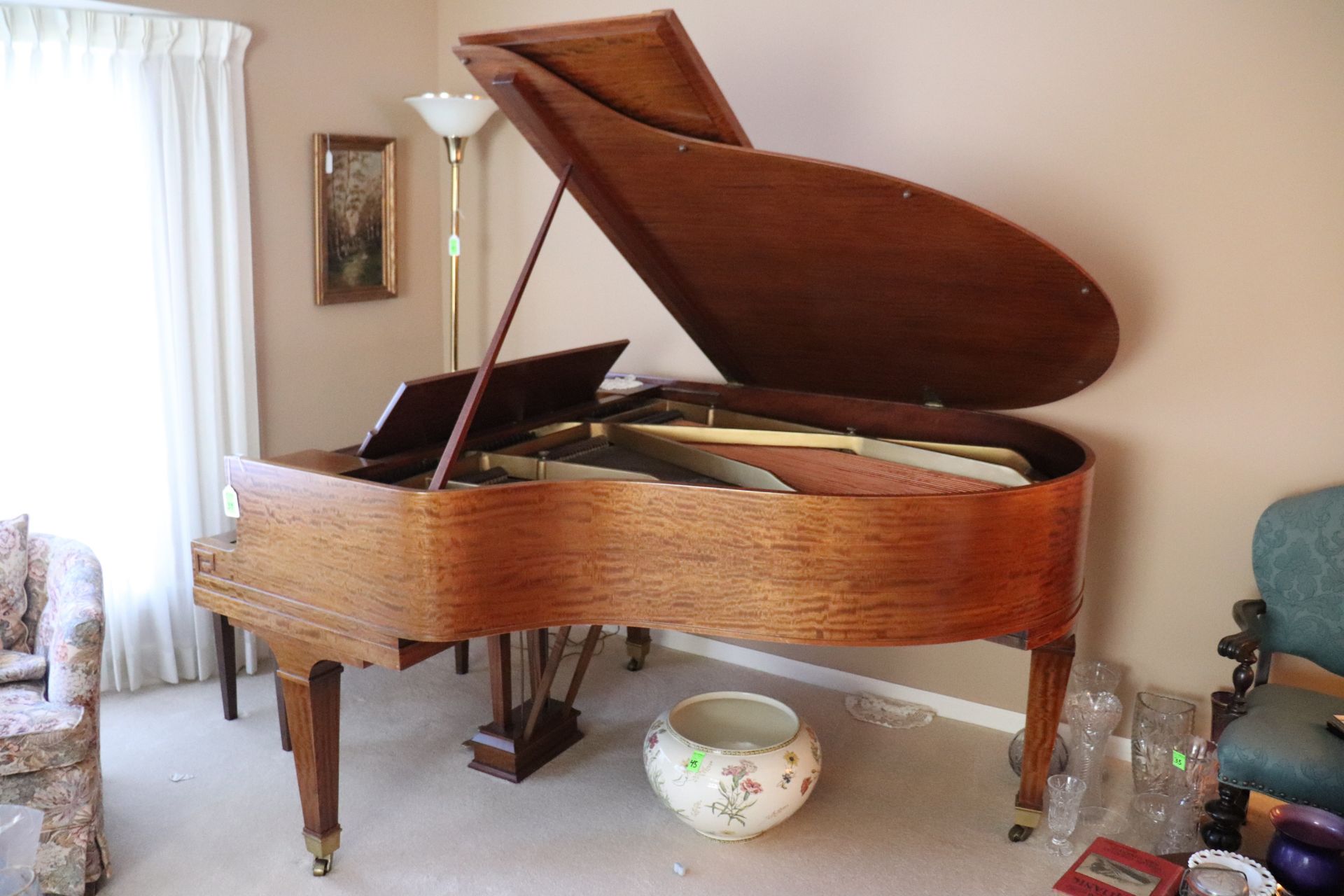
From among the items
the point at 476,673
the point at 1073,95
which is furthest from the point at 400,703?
the point at 1073,95

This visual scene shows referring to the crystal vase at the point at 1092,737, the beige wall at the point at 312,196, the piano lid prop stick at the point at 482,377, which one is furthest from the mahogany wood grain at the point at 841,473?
the beige wall at the point at 312,196

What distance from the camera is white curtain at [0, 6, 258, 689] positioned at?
3010mm

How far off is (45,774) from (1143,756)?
272 centimetres

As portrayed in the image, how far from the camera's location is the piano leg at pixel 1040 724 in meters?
2.70

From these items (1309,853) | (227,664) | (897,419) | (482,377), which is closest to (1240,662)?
(1309,853)

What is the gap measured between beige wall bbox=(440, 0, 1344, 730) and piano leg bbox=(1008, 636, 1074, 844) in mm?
575

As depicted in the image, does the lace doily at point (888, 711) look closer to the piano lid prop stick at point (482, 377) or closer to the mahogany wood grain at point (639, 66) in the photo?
the piano lid prop stick at point (482, 377)

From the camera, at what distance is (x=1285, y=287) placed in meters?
2.83

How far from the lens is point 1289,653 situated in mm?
2799

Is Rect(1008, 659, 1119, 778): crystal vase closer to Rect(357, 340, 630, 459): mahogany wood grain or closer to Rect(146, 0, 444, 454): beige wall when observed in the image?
Rect(357, 340, 630, 459): mahogany wood grain

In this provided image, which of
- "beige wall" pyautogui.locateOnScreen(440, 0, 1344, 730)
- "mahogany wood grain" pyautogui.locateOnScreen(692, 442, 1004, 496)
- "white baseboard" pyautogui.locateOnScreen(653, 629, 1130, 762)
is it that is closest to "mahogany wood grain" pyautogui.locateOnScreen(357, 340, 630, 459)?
"mahogany wood grain" pyautogui.locateOnScreen(692, 442, 1004, 496)

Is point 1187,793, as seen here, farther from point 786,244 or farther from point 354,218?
point 354,218

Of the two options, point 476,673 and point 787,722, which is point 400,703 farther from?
point 787,722

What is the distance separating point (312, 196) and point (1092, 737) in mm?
2975
